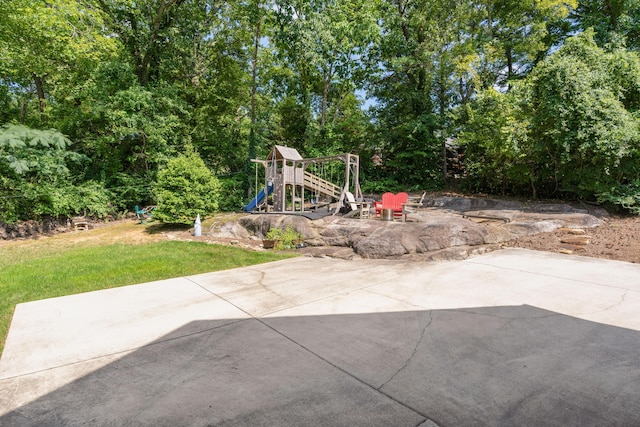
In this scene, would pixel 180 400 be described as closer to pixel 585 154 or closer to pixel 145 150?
pixel 585 154

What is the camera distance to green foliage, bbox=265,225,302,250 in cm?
843

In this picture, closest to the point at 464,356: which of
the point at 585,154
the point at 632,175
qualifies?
the point at 585,154

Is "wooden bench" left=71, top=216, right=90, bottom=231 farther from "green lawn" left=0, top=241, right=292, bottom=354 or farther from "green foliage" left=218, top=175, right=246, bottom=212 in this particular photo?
"green foliage" left=218, top=175, right=246, bottom=212

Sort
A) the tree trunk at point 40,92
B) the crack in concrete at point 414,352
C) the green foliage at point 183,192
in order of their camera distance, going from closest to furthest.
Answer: the crack in concrete at point 414,352, the green foliage at point 183,192, the tree trunk at point 40,92

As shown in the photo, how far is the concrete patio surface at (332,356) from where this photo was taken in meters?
1.96

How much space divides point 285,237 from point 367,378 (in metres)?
6.49

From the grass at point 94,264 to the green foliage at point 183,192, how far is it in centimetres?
159

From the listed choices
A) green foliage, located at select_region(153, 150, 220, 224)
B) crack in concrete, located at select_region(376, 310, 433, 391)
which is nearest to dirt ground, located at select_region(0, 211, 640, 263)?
green foliage, located at select_region(153, 150, 220, 224)

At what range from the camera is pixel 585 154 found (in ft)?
34.3

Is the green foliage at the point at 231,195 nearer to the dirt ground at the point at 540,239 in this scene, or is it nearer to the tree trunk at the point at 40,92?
the dirt ground at the point at 540,239

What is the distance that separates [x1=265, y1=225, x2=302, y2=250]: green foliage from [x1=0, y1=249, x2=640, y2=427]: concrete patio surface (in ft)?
12.3

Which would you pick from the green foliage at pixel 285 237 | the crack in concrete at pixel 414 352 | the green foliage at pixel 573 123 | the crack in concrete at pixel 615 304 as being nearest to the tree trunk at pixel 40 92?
the green foliage at pixel 285 237

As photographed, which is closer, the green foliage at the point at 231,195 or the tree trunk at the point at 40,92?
the tree trunk at the point at 40,92

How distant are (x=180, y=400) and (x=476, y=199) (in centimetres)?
1438
